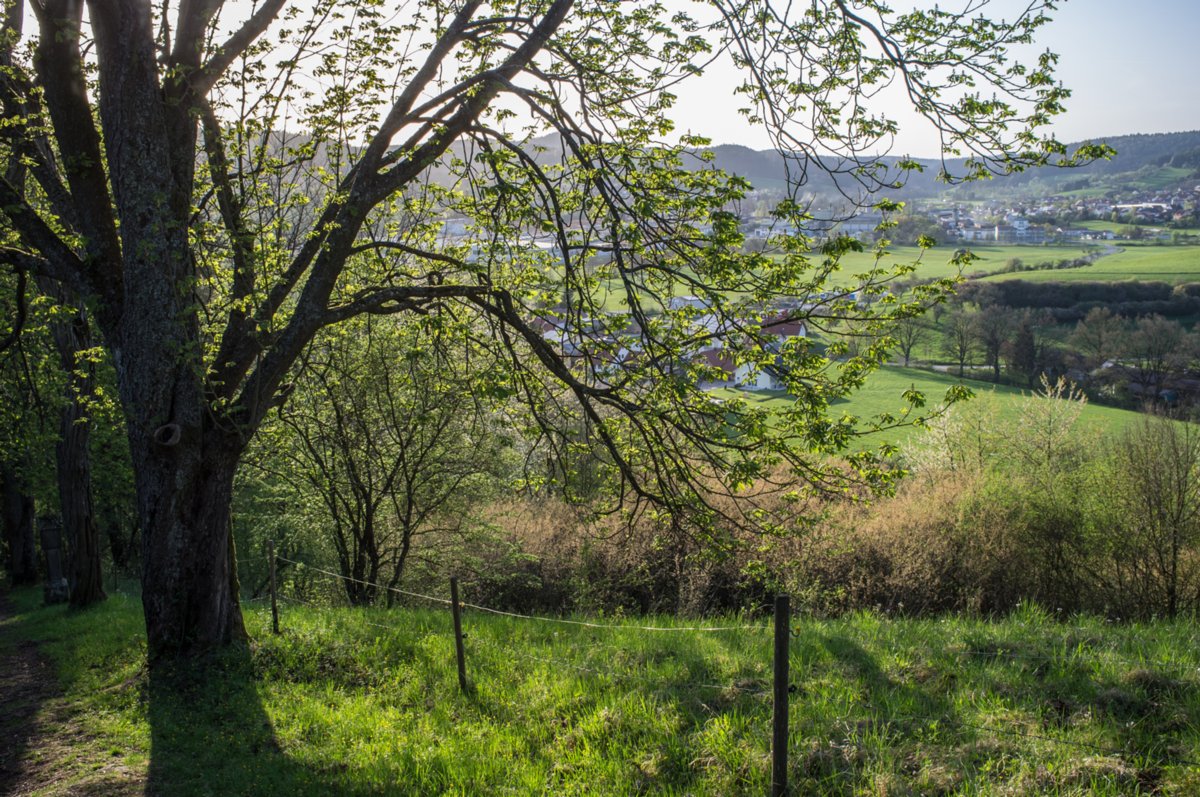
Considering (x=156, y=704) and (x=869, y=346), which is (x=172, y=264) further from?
(x=869, y=346)

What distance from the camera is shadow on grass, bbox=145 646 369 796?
633cm

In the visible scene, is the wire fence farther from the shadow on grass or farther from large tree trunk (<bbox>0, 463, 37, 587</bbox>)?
large tree trunk (<bbox>0, 463, 37, 587</bbox>)

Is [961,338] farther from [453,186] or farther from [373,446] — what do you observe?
[453,186]

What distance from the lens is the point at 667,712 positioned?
21.3ft

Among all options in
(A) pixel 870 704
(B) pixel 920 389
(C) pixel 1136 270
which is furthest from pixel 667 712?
(C) pixel 1136 270

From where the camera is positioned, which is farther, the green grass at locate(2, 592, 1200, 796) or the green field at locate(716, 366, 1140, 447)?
the green field at locate(716, 366, 1140, 447)

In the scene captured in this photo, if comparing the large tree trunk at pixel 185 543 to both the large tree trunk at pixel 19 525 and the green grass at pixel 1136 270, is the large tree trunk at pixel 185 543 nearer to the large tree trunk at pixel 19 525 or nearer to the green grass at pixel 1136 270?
the large tree trunk at pixel 19 525

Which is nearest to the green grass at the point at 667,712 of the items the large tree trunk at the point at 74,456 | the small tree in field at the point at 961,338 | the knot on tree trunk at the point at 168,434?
the knot on tree trunk at the point at 168,434

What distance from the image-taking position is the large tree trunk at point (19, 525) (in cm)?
2145

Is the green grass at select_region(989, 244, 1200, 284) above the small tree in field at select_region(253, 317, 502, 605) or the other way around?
above

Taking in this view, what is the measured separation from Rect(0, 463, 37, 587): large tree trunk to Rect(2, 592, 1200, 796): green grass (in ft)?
47.5

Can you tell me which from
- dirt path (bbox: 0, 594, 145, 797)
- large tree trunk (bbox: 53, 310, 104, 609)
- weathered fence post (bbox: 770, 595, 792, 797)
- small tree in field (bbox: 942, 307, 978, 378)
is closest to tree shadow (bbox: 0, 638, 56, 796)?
dirt path (bbox: 0, 594, 145, 797)

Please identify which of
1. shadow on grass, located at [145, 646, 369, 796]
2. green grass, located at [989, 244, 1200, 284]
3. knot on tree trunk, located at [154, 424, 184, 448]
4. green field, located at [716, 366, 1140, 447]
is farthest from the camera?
green grass, located at [989, 244, 1200, 284]

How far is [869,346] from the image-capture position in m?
7.31
